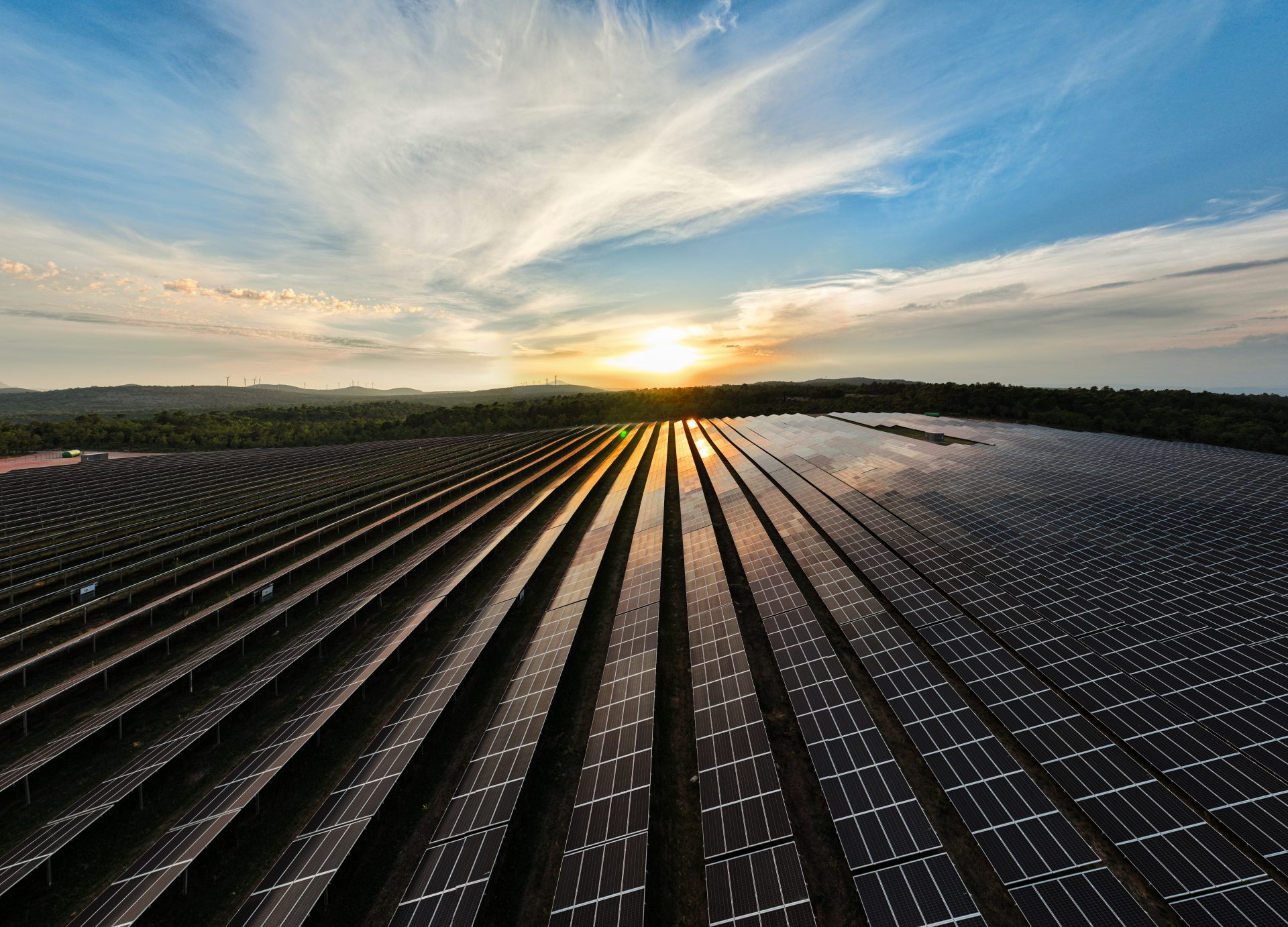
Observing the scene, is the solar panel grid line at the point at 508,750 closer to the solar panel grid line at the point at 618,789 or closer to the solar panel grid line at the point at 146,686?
the solar panel grid line at the point at 618,789

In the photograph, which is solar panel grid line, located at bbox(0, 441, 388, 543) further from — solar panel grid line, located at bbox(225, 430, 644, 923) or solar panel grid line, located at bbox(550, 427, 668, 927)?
solar panel grid line, located at bbox(550, 427, 668, 927)

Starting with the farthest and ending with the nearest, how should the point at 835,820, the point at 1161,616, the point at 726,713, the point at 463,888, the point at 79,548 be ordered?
the point at 79,548 < the point at 1161,616 < the point at 726,713 < the point at 835,820 < the point at 463,888

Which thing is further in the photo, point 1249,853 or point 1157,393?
point 1157,393

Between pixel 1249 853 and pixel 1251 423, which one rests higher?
pixel 1251 423

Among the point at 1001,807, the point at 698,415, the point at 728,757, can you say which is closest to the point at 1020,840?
the point at 1001,807

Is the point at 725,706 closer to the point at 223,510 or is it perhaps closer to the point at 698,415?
the point at 223,510

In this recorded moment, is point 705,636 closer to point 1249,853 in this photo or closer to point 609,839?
point 609,839

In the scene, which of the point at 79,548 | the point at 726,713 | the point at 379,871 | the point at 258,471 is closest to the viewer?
the point at 379,871

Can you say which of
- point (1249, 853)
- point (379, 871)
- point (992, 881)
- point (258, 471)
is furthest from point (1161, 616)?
point (258, 471)
